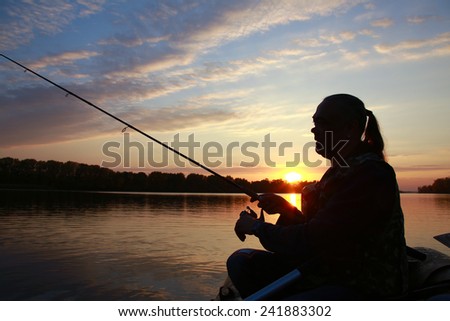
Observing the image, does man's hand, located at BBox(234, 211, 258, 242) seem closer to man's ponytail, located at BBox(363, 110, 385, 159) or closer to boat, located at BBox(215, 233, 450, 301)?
boat, located at BBox(215, 233, 450, 301)

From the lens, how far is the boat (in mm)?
2721

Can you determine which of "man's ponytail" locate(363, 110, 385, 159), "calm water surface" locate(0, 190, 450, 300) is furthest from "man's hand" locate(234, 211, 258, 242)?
"calm water surface" locate(0, 190, 450, 300)

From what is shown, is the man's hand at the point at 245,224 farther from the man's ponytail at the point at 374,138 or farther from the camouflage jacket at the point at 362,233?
the man's ponytail at the point at 374,138

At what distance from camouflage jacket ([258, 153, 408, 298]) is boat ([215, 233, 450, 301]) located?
203mm

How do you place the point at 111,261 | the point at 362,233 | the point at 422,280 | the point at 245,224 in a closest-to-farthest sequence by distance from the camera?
the point at 362,233
the point at 422,280
the point at 245,224
the point at 111,261

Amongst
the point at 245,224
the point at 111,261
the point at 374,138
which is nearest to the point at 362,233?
the point at 374,138

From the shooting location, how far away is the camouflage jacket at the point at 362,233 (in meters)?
2.48

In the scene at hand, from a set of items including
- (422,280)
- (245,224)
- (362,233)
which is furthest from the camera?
(245,224)

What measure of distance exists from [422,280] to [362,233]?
36.6 inches

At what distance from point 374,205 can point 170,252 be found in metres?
11.6

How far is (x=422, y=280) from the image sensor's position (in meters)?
3.03

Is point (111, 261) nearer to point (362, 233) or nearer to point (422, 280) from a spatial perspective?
point (422, 280)

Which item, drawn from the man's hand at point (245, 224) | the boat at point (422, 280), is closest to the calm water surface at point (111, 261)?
the man's hand at point (245, 224)
